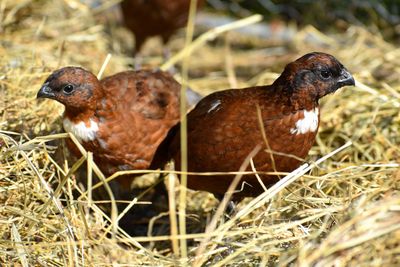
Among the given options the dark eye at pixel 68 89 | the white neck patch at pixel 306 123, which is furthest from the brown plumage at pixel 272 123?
the dark eye at pixel 68 89

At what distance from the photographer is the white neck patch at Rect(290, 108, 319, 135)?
2.89 m

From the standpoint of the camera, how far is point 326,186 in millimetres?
3254

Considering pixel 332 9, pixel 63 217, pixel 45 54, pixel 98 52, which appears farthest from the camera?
pixel 332 9

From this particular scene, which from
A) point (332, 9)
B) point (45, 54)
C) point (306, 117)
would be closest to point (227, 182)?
point (306, 117)

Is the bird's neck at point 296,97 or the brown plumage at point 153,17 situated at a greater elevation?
the bird's neck at point 296,97

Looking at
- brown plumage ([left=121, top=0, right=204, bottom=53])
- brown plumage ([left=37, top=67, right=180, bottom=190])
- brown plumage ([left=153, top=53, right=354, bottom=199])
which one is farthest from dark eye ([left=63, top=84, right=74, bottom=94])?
brown plumage ([left=121, top=0, right=204, bottom=53])

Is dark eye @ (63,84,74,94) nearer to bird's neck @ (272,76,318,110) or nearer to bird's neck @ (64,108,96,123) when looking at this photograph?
bird's neck @ (64,108,96,123)

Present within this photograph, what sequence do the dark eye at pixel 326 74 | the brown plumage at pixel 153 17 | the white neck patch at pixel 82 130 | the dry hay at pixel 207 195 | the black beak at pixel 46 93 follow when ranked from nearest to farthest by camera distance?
1. the dry hay at pixel 207 195
2. the dark eye at pixel 326 74
3. the black beak at pixel 46 93
4. the white neck patch at pixel 82 130
5. the brown plumage at pixel 153 17

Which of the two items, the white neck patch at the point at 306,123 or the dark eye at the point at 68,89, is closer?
the white neck patch at the point at 306,123

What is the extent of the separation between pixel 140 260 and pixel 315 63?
114cm

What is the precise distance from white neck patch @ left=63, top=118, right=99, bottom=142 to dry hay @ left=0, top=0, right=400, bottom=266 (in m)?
0.13

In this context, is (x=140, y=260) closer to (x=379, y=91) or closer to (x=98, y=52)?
(x=379, y=91)

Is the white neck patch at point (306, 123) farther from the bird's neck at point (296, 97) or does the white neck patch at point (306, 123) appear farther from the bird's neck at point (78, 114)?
the bird's neck at point (78, 114)

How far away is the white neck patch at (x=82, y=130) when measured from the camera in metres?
3.17
